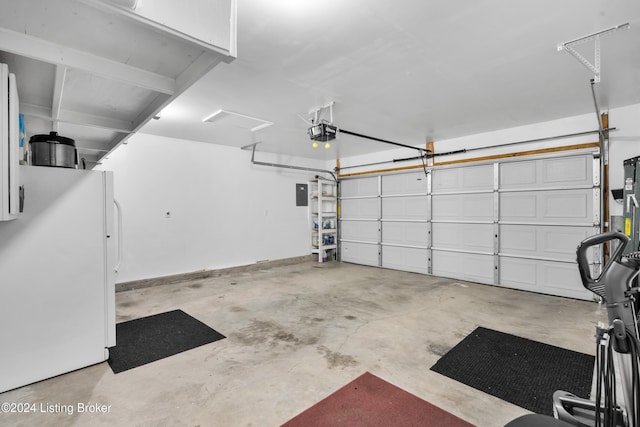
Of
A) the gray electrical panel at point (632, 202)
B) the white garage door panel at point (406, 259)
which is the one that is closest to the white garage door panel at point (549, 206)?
the gray electrical panel at point (632, 202)

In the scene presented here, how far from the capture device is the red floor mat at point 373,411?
71.5 inches

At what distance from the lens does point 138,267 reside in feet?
16.5

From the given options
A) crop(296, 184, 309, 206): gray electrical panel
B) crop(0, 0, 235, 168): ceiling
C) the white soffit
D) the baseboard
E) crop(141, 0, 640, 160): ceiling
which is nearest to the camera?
crop(0, 0, 235, 168): ceiling

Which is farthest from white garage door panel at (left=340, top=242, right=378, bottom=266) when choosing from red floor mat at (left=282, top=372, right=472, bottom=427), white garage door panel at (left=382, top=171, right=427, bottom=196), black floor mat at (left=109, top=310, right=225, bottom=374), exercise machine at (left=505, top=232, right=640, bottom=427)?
exercise machine at (left=505, top=232, right=640, bottom=427)

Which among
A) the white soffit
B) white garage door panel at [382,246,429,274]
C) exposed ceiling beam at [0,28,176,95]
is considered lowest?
white garage door panel at [382,246,429,274]

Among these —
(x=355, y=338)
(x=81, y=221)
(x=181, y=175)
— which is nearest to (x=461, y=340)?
(x=355, y=338)

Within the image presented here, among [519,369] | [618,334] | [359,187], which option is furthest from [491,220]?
[618,334]

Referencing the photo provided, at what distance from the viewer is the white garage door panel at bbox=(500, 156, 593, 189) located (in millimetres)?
4357

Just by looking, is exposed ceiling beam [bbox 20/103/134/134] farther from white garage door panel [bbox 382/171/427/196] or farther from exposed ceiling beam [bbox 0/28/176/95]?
white garage door panel [bbox 382/171/427/196]

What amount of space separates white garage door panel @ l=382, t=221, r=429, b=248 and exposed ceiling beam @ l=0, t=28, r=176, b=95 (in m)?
5.54

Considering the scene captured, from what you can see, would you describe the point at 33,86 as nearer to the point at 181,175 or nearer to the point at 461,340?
the point at 181,175

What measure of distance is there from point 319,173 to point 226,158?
2.63 m

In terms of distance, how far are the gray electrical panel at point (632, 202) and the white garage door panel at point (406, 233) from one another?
2927 millimetres

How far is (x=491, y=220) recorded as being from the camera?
17.2 feet
